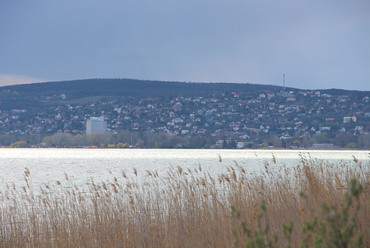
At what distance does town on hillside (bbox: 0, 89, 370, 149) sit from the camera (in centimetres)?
11638

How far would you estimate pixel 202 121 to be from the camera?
130375 mm

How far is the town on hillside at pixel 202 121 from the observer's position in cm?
11638

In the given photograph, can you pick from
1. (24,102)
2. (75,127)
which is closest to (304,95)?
(75,127)

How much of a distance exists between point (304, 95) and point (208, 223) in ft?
426

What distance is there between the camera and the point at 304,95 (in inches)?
5221

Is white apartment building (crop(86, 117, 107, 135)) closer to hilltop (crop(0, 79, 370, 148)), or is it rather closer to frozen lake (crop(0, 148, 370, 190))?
hilltop (crop(0, 79, 370, 148))

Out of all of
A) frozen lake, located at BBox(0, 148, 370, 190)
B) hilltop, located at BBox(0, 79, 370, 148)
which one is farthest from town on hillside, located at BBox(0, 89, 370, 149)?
frozen lake, located at BBox(0, 148, 370, 190)

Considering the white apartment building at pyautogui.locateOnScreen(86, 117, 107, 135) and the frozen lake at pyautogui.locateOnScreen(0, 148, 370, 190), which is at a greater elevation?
the white apartment building at pyautogui.locateOnScreen(86, 117, 107, 135)

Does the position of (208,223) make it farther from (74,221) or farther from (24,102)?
(24,102)

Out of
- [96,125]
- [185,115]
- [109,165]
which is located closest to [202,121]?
[185,115]

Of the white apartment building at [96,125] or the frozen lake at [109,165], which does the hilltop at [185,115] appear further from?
the frozen lake at [109,165]

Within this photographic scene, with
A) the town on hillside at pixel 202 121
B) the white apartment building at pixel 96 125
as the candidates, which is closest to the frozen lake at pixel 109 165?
the town on hillside at pixel 202 121

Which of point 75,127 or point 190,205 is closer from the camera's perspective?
point 190,205

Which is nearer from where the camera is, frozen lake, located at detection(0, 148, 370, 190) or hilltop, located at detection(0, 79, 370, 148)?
frozen lake, located at detection(0, 148, 370, 190)
